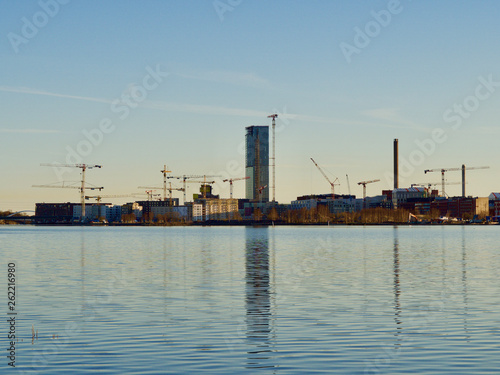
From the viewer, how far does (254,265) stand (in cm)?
6325

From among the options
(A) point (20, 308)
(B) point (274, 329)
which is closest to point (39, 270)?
(A) point (20, 308)

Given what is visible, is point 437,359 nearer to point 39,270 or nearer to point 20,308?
point 20,308

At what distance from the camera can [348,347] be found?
23.2 meters

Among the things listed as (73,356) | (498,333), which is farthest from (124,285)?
(498,333)

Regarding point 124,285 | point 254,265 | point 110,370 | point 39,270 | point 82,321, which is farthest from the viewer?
point 254,265

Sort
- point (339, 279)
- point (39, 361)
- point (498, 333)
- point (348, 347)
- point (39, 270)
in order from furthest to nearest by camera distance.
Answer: point (39, 270) < point (339, 279) < point (498, 333) < point (348, 347) < point (39, 361)

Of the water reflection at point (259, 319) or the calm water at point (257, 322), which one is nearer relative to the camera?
the calm water at point (257, 322)

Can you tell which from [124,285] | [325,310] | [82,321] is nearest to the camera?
[82,321]

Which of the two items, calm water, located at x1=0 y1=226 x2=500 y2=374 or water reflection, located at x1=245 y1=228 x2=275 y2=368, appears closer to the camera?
calm water, located at x1=0 y1=226 x2=500 y2=374

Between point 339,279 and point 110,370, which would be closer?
point 110,370

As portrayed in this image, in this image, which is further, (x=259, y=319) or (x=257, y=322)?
(x=259, y=319)

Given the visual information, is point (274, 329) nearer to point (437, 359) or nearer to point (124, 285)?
point (437, 359)

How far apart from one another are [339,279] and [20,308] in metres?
22.3

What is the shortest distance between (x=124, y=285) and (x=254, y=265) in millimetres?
20800
